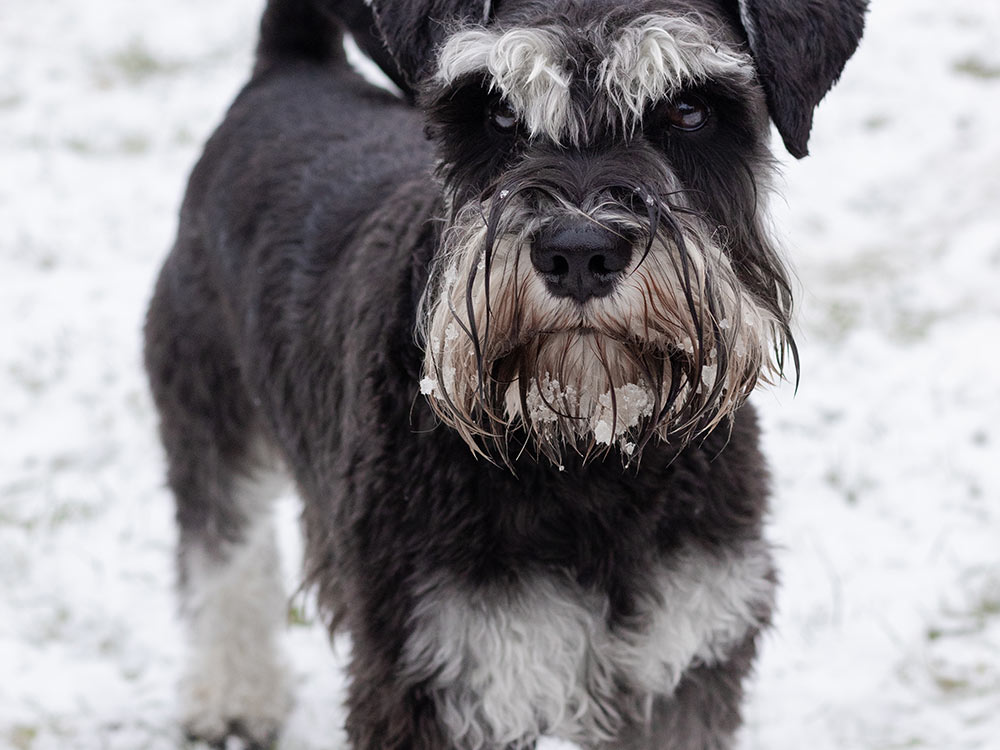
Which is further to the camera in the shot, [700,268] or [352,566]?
[352,566]

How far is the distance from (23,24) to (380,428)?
953 centimetres

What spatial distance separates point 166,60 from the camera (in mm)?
9883

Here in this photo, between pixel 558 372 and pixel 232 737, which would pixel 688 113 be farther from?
pixel 232 737

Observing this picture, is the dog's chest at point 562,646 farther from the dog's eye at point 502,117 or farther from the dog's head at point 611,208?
the dog's eye at point 502,117

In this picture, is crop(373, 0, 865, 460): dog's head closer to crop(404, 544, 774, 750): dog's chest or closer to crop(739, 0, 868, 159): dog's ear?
crop(739, 0, 868, 159): dog's ear

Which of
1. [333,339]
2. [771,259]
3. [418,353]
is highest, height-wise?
[771,259]

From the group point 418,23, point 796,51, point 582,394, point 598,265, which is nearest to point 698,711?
point 582,394

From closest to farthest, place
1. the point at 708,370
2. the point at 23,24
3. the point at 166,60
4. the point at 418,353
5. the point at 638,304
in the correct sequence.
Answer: the point at 638,304
the point at 708,370
the point at 418,353
the point at 166,60
the point at 23,24

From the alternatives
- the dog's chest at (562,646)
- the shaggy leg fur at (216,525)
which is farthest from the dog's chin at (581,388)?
the shaggy leg fur at (216,525)

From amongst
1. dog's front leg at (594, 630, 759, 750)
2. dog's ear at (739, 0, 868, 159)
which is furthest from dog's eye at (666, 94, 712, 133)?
dog's front leg at (594, 630, 759, 750)

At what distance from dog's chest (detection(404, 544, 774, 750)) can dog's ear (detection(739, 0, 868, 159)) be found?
1.00 meters

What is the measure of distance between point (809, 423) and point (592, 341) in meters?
3.31

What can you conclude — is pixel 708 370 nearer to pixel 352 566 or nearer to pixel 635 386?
pixel 635 386

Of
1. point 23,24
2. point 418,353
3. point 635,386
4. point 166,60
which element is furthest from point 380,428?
point 23,24
